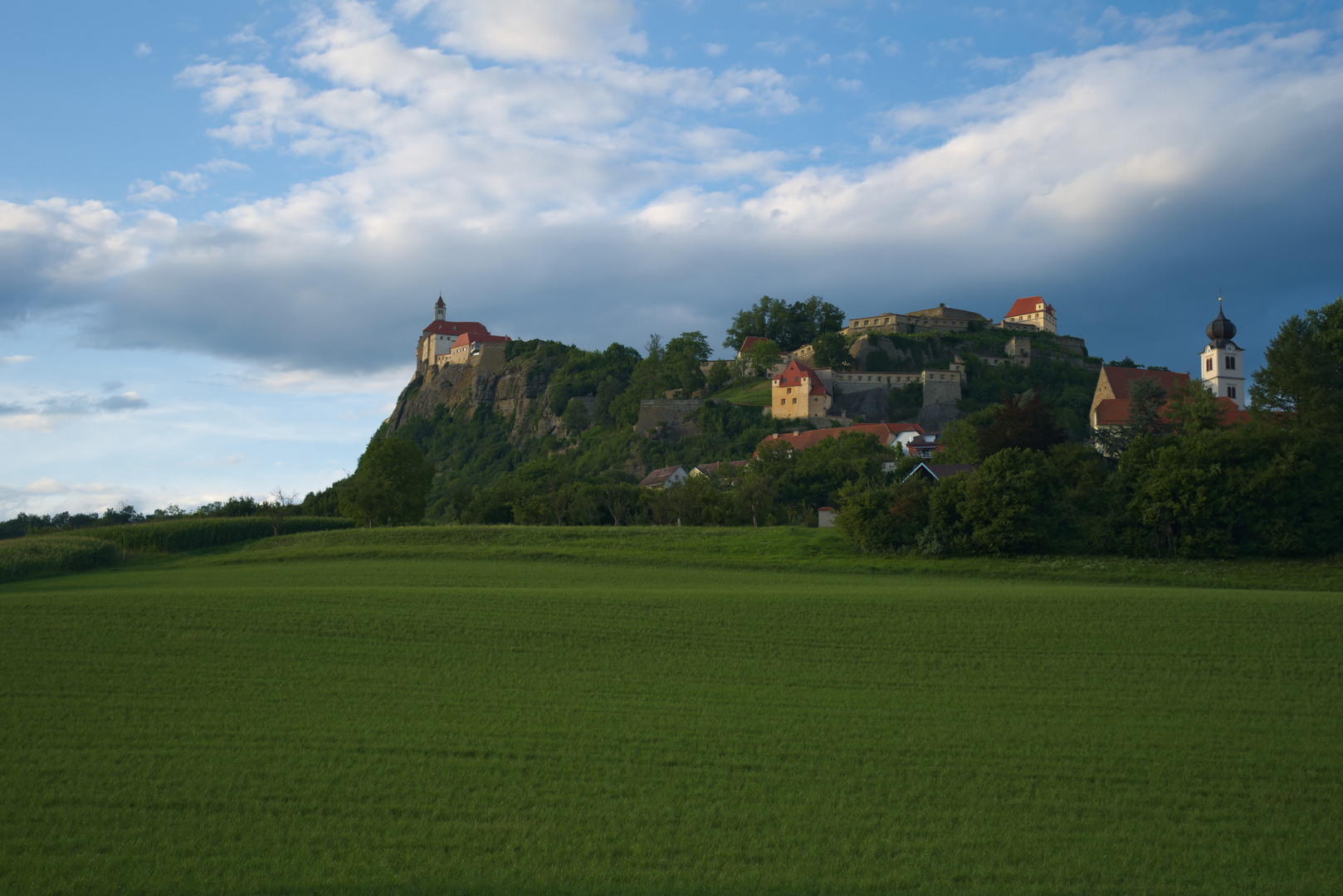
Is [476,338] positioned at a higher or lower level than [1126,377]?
higher

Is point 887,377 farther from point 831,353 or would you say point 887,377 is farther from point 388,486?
point 388,486

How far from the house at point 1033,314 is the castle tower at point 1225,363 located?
51213 mm

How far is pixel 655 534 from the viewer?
44.0 meters

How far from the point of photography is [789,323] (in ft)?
415

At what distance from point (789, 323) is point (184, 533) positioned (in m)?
92.0

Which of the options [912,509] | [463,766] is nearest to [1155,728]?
[463,766]

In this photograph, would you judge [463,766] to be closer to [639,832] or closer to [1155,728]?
[639,832]

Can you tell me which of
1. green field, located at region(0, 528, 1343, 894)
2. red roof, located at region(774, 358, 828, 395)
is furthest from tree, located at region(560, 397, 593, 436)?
green field, located at region(0, 528, 1343, 894)

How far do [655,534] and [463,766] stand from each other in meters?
31.6

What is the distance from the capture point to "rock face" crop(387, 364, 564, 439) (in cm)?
12825

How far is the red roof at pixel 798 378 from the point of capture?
4011 inches

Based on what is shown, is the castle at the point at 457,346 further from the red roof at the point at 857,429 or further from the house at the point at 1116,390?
the house at the point at 1116,390

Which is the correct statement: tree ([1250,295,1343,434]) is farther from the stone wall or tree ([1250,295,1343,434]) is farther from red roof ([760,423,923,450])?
the stone wall

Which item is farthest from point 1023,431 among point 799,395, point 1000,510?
point 799,395
